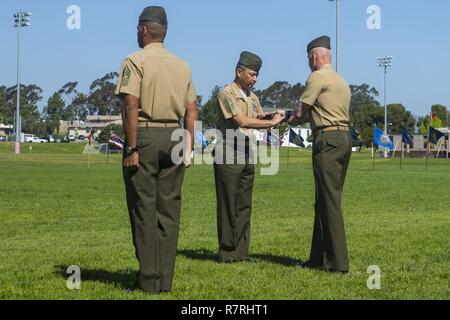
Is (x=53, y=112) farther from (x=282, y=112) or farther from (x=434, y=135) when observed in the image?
(x=282, y=112)

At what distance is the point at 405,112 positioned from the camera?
153125 mm

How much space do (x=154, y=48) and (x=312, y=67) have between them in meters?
2.21

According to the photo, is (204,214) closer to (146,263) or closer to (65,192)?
(65,192)

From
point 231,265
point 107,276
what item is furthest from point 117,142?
point 107,276

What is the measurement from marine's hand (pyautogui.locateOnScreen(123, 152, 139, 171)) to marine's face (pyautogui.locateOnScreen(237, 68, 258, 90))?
2.69 meters

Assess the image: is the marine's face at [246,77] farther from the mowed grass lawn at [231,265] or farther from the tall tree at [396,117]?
the tall tree at [396,117]

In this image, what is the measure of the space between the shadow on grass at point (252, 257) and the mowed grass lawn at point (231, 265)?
12 mm

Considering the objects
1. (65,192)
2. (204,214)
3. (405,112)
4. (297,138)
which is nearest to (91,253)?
(204,214)

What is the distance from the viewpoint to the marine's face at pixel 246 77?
9.01m

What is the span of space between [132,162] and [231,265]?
2481 millimetres

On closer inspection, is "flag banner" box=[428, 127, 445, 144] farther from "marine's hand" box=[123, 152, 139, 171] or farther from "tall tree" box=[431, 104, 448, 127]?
"tall tree" box=[431, 104, 448, 127]

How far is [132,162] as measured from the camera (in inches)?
262

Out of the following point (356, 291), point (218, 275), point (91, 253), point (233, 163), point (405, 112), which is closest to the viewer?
point (356, 291)

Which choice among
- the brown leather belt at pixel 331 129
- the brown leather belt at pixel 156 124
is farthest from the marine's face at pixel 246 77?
the brown leather belt at pixel 156 124
